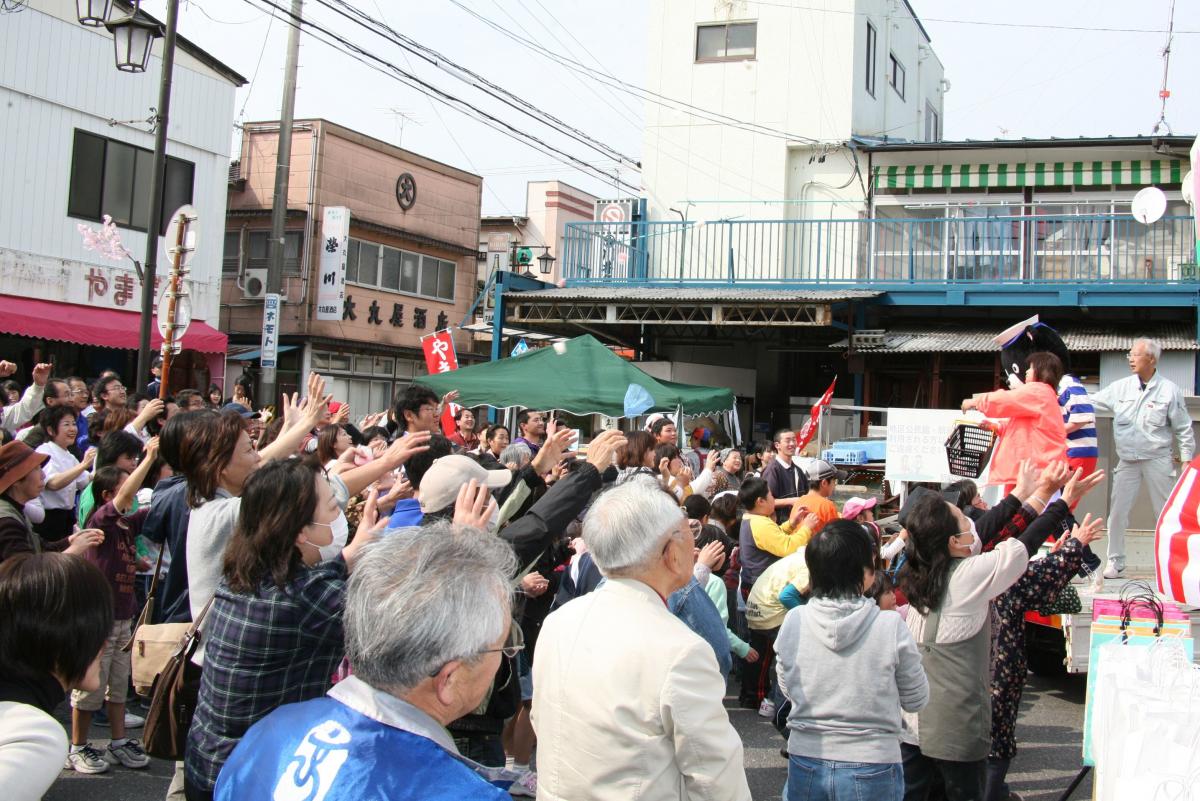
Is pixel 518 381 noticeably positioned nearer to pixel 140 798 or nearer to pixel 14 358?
pixel 140 798

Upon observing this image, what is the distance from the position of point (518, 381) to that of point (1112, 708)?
9.50m

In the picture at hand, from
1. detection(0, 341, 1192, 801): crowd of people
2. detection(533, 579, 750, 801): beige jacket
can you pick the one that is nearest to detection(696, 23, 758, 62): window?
detection(0, 341, 1192, 801): crowd of people

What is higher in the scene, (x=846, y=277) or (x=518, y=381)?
(x=846, y=277)

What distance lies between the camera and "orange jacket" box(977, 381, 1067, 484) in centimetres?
608

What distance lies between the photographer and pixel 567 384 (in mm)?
12242

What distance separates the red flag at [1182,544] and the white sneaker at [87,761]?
200 inches

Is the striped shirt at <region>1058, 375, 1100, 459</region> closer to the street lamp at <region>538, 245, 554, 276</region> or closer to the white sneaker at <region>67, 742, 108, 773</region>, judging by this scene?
the white sneaker at <region>67, 742, 108, 773</region>

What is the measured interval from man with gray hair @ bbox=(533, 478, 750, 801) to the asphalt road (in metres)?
3.07

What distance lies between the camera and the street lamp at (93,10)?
9797mm

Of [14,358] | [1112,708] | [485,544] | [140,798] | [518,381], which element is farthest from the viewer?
[14,358]

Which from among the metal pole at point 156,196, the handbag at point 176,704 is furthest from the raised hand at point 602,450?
the metal pole at point 156,196

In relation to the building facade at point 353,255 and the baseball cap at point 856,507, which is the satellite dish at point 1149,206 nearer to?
the baseball cap at point 856,507

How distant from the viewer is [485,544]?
2146mm

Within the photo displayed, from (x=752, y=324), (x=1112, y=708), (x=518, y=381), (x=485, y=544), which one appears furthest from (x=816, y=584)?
(x=752, y=324)
